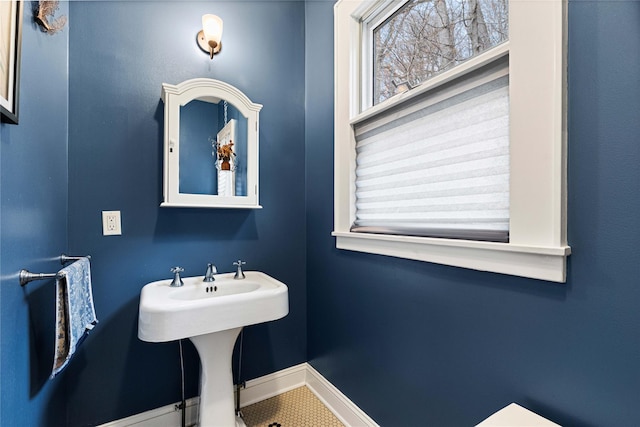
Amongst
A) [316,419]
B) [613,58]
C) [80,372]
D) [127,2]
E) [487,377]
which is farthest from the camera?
[316,419]

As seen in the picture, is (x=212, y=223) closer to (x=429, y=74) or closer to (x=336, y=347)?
(x=336, y=347)

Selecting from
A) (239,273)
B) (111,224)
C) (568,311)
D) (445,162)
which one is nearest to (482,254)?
(568,311)

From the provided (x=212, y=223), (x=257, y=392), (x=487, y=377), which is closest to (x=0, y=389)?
(x=212, y=223)

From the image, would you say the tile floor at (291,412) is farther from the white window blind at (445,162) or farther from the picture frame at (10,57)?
the picture frame at (10,57)

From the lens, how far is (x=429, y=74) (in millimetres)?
1278

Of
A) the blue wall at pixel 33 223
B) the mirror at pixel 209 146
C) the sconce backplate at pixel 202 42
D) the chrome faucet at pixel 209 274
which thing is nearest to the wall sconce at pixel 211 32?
the sconce backplate at pixel 202 42

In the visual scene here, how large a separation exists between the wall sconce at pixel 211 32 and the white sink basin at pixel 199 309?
128cm

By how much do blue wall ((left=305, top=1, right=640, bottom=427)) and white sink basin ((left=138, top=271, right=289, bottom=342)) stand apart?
50 cm

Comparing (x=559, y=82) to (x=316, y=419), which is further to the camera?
(x=316, y=419)

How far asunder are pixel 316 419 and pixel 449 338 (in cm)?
101

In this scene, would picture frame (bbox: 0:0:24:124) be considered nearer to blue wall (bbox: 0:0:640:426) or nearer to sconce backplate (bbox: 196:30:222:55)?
blue wall (bbox: 0:0:640:426)

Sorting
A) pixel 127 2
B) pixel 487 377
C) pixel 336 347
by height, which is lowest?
pixel 336 347

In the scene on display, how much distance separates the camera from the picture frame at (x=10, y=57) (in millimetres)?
790

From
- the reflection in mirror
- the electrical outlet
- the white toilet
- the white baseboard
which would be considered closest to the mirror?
the reflection in mirror
